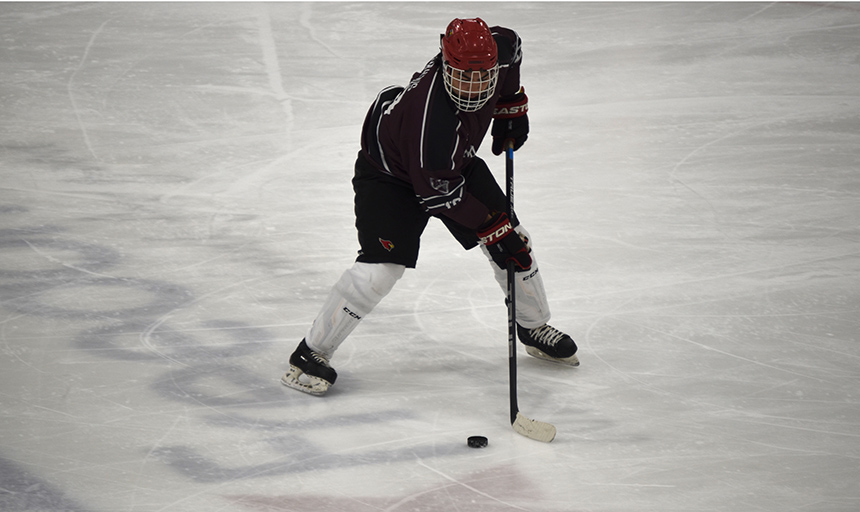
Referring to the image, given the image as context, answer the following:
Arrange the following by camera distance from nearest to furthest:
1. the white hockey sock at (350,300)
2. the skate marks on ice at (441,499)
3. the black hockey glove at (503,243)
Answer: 1. the skate marks on ice at (441,499)
2. the black hockey glove at (503,243)
3. the white hockey sock at (350,300)

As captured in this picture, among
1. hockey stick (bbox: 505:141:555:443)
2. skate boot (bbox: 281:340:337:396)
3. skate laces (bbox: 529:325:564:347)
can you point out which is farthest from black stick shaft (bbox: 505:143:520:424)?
skate boot (bbox: 281:340:337:396)

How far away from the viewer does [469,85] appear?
9.04ft

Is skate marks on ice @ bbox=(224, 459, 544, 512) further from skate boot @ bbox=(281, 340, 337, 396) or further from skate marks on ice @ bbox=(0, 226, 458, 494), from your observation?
skate boot @ bbox=(281, 340, 337, 396)

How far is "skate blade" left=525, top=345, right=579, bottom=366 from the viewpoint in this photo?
3.33 metres

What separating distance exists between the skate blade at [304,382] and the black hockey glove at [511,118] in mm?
935

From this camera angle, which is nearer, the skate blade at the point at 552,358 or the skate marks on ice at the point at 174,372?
the skate marks on ice at the point at 174,372

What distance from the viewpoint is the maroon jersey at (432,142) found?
2803 mm

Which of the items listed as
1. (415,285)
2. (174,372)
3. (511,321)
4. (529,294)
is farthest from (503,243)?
(174,372)

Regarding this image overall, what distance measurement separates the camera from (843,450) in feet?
9.09

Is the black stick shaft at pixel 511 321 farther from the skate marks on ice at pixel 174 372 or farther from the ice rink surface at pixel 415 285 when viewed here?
the skate marks on ice at pixel 174 372

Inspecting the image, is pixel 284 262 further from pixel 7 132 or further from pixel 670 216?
pixel 7 132

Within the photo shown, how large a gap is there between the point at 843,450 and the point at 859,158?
9.71ft

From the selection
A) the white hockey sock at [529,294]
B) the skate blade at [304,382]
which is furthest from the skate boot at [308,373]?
the white hockey sock at [529,294]

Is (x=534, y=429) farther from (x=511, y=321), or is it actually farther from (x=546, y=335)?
(x=546, y=335)
